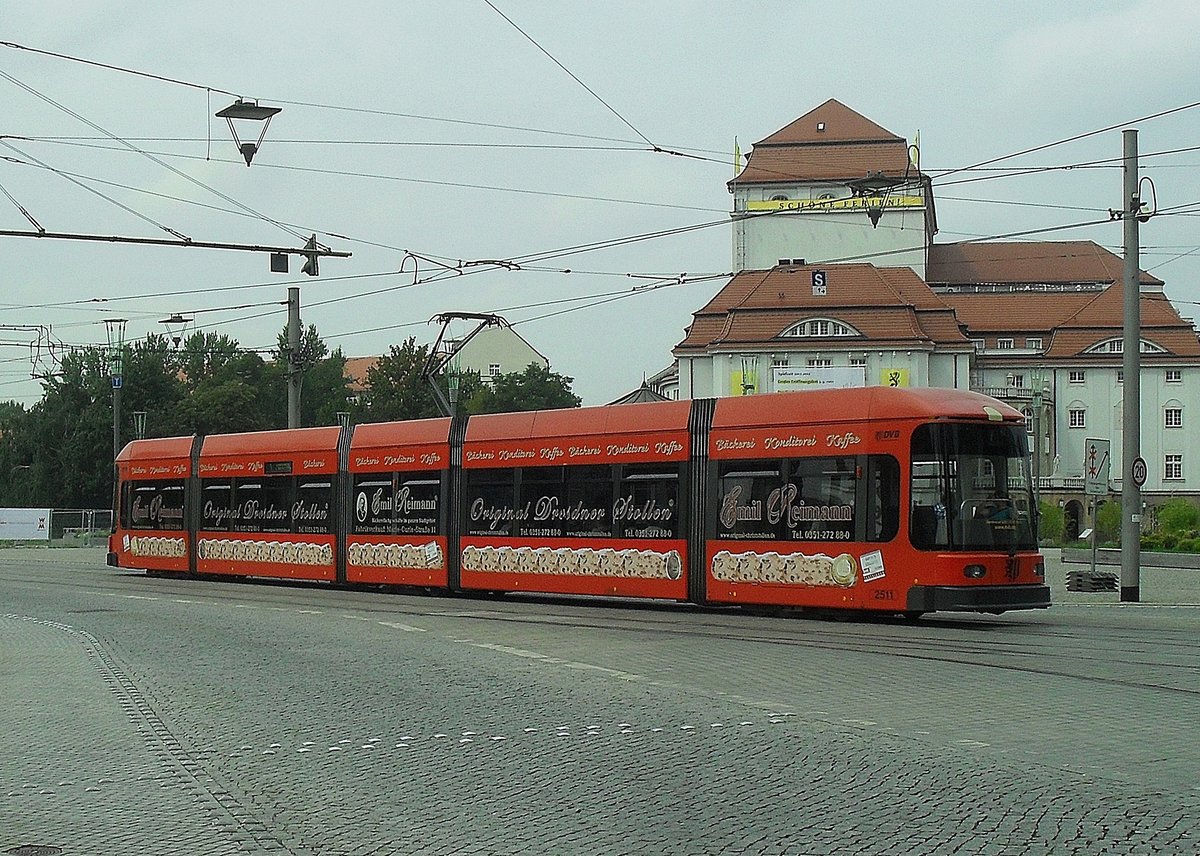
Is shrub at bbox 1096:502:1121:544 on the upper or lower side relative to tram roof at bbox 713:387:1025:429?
lower

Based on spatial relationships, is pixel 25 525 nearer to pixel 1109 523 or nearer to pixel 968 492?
pixel 1109 523

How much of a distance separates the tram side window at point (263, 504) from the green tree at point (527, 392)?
223 ft

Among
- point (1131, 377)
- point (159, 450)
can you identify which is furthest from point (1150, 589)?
point (159, 450)

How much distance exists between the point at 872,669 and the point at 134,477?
84.9 feet

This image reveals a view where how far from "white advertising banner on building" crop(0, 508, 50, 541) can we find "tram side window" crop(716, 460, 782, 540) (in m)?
53.2

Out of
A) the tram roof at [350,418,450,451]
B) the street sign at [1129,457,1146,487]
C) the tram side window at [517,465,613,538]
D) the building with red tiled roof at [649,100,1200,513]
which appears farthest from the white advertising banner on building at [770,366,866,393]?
the tram side window at [517,465,613,538]

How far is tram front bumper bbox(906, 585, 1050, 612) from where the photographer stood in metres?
18.2

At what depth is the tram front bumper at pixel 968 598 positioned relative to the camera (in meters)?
18.2

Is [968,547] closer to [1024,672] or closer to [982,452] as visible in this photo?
[982,452]

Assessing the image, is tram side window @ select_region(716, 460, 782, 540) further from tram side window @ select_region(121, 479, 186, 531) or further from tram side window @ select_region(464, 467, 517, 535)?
tram side window @ select_region(121, 479, 186, 531)

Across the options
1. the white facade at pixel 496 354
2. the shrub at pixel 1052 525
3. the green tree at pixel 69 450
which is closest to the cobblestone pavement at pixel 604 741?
the shrub at pixel 1052 525

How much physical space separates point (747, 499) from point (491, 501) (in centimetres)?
602

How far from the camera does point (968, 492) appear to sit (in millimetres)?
18812

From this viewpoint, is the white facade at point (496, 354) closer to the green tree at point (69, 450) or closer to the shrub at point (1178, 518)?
the green tree at point (69, 450)
